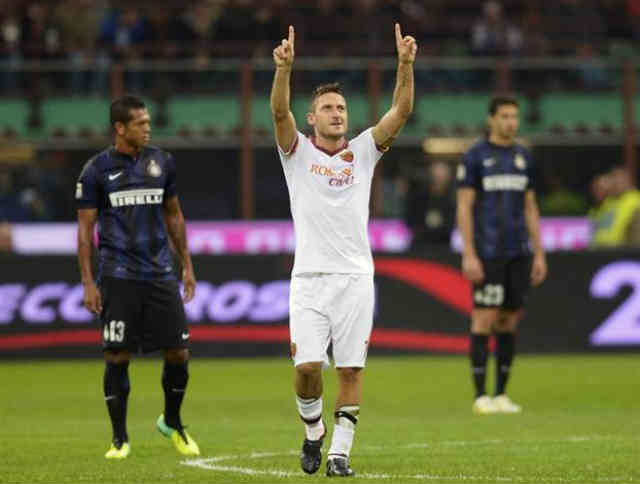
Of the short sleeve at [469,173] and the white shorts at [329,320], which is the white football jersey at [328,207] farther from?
the short sleeve at [469,173]

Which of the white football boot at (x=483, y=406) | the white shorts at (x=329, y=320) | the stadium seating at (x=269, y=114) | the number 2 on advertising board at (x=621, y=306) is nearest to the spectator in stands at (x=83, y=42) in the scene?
the stadium seating at (x=269, y=114)

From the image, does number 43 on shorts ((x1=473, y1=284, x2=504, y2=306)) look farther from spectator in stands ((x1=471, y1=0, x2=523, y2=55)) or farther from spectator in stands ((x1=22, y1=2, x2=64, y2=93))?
spectator in stands ((x1=471, y1=0, x2=523, y2=55))

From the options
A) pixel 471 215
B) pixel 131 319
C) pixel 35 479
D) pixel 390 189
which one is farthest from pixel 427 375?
pixel 35 479

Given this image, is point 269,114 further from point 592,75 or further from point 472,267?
point 472,267

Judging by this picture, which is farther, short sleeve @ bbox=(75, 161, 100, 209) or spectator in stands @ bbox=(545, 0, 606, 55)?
spectator in stands @ bbox=(545, 0, 606, 55)

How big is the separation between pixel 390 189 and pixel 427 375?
20.1ft

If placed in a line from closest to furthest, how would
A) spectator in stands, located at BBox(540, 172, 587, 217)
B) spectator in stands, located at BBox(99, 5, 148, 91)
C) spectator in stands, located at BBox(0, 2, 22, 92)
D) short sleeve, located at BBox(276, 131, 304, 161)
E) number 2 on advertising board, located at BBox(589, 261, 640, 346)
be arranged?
short sleeve, located at BBox(276, 131, 304, 161) → number 2 on advertising board, located at BBox(589, 261, 640, 346) → spectator in stands, located at BBox(0, 2, 22, 92) → spectator in stands, located at BBox(540, 172, 587, 217) → spectator in stands, located at BBox(99, 5, 148, 91)

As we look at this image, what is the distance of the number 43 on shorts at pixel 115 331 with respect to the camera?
34.0 ft

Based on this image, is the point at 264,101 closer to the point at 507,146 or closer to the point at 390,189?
the point at 390,189

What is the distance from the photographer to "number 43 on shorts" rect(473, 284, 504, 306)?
542 inches

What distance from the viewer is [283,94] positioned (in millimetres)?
8766

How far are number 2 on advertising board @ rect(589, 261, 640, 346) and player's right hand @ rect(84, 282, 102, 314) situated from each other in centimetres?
1025

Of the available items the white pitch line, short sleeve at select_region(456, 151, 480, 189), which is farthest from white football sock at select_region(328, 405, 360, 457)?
short sleeve at select_region(456, 151, 480, 189)

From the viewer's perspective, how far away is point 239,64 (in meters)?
23.2
